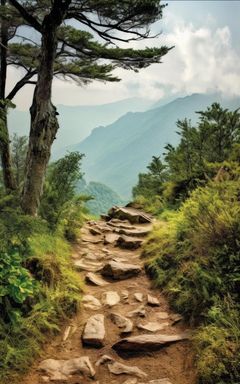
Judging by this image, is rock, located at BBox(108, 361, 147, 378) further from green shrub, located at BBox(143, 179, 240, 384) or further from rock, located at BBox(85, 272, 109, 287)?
rock, located at BBox(85, 272, 109, 287)

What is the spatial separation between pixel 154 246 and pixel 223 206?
2290 mm

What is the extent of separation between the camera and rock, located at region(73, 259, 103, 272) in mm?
6671

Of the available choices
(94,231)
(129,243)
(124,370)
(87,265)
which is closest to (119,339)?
(124,370)

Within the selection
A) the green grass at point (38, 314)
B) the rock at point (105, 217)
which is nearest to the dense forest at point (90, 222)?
the green grass at point (38, 314)

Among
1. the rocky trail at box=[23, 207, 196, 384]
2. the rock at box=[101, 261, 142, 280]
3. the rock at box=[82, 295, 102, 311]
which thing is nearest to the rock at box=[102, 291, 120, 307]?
the rocky trail at box=[23, 207, 196, 384]

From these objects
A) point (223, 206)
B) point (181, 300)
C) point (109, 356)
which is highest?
point (223, 206)

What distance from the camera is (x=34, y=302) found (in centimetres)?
436

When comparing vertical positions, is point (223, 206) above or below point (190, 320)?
above

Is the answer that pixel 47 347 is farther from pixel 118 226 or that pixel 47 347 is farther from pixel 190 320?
pixel 118 226

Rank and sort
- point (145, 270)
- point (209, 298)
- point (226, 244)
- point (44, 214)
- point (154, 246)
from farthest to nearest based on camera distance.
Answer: point (44, 214)
point (154, 246)
point (145, 270)
point (226, 244)
point (209, 298)

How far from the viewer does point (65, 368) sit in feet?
12.0

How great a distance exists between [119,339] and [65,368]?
827mm

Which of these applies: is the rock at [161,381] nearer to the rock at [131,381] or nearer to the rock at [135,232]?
the rock at [131,381]

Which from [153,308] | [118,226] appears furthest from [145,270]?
[118,226]
